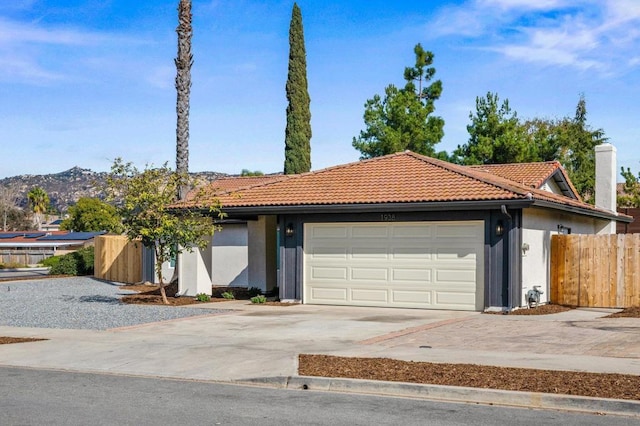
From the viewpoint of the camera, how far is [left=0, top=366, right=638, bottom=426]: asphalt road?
8.92 m

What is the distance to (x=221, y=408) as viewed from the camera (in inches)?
380

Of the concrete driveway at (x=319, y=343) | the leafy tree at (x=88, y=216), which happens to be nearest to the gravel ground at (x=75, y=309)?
the concrete driveway at (x=319, y=343)

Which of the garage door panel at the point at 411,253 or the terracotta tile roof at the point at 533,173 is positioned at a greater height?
the terracotta tile roof at the point at 533,173

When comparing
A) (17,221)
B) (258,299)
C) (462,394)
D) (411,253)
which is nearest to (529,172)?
(411,253)

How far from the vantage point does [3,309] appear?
23547 mm

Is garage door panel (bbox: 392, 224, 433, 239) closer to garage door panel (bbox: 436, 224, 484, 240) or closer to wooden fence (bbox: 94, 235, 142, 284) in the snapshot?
garage door panel (bbox: 436, 224, 484, 240)

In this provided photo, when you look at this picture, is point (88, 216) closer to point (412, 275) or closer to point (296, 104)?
point (296, 104)

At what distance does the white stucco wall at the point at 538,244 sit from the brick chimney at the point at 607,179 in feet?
23.4

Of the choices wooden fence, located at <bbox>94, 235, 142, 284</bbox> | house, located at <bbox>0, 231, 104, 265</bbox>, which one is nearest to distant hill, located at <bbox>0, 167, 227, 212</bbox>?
house, located at <bbox>0, 231, 104, 265</bbox>

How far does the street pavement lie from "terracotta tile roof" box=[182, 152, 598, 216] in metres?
3.17

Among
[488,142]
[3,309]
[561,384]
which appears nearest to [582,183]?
[488,142]

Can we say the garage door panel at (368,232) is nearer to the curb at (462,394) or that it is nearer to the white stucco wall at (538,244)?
the white stucco wall at (538,244)

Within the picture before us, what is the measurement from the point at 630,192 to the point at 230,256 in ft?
110

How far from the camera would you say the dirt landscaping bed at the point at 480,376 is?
398 inches
